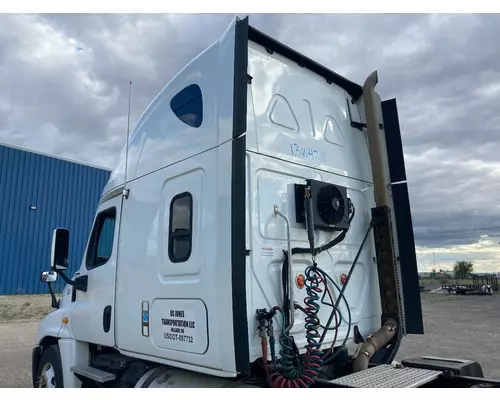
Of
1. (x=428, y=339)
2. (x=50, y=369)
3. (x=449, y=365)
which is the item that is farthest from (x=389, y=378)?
(x=428, y=339)

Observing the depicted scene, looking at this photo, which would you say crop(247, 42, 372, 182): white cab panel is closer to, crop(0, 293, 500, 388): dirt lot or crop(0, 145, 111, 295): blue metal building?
crop(0, 293, 500, 388): dirt lot

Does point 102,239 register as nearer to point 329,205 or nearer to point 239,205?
point 239,205

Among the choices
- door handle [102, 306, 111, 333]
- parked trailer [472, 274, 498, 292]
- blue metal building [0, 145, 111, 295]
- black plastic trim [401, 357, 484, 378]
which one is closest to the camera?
black plastic trim [401, 357, 484, 378]

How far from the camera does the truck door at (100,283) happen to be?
Answer: 12.6 ft

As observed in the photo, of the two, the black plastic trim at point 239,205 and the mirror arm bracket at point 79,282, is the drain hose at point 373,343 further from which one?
the mirror arm bracket at point 79,282

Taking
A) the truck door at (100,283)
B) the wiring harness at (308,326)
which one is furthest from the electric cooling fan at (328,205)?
the truck door at (100,283)

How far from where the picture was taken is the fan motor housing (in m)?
3.31

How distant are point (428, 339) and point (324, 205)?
9391mm

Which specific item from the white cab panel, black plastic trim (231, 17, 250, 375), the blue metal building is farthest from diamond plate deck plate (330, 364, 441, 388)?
the blue metal building

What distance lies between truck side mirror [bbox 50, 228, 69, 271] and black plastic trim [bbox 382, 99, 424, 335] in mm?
3316

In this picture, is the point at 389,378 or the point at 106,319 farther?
the point at 106,319

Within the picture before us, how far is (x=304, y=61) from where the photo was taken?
→ 3777 millimetres

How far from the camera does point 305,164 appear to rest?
351cm

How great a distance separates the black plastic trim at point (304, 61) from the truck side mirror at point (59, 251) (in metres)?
2.76
